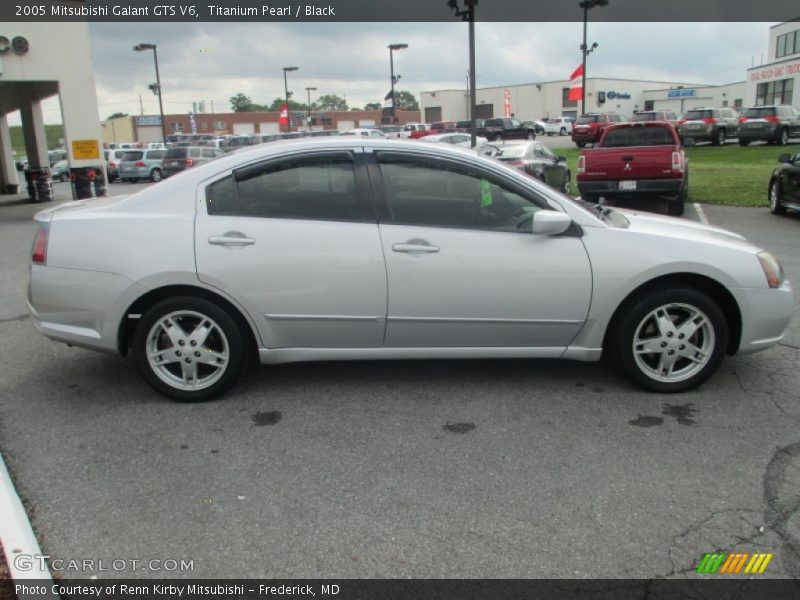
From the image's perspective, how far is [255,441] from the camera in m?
3.81

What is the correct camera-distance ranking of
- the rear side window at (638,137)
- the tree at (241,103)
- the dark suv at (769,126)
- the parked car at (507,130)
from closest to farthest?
the rear side window at (638,137) → the dark suv at (769,126) → the parked car at (507,130) → the tree at (241,103)

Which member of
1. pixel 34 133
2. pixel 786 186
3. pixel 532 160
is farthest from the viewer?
pixel 34 133

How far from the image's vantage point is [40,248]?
13.9ft

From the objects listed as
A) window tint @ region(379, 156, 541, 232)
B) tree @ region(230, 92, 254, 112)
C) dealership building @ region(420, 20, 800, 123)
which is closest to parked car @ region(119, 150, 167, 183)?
window tint @ region(379, 156, 541, 232)

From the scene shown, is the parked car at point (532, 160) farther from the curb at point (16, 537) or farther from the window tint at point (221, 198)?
the curb at point (16, 537)

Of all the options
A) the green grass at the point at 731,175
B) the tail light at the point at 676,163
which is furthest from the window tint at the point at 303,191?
the green grass at the point at 731,175

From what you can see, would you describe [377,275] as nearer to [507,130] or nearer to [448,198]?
[448,198]

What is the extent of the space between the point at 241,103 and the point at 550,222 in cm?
15428

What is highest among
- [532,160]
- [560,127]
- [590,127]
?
[560,127]

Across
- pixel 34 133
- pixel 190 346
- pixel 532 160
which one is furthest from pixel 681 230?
pixel 34 133

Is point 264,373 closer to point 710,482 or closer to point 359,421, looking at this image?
point 359,421

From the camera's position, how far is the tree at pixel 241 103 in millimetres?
147000

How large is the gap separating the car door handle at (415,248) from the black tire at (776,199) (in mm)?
10660

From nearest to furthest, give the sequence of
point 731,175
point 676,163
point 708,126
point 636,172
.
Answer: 1. point 676,163
2. point 636,172
3. point 731,175
4. point 708,126
